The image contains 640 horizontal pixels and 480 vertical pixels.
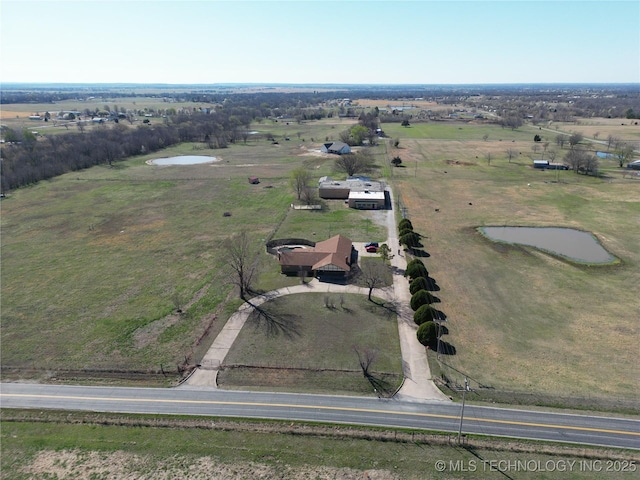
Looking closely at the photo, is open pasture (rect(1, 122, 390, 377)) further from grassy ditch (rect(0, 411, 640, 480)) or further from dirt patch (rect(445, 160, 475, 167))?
dirt patch (rect(445, 160, 475, 167))

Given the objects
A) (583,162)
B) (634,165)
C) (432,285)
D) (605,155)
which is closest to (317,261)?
(432,285)

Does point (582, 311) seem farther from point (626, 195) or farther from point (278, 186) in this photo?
point (278, 186)

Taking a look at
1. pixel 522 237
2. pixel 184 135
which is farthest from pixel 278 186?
pixel 184 135

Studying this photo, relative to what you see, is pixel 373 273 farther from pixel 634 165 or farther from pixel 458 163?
pixel 634 165

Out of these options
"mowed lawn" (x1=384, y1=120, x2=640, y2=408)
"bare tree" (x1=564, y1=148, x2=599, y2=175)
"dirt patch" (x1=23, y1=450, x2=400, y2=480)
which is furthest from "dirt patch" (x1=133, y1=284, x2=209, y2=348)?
"bare tree" (x1=564, y1=148, x2=599, y2=175)

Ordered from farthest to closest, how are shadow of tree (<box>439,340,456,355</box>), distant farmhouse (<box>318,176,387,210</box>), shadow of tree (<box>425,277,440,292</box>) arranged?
distant farmhouse (<box>318,176,387,210</box>), shadow of tree (<box>425,277,440,292</box>), shadow of tree (<box>439,340,456,355</box>)
